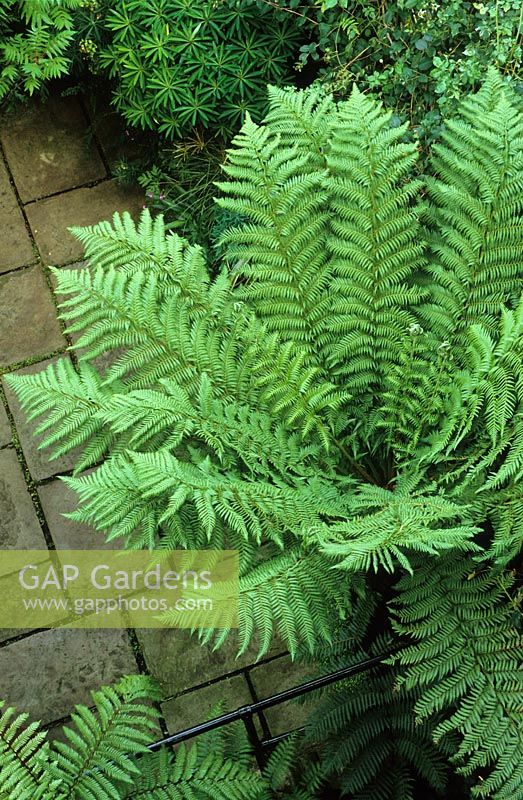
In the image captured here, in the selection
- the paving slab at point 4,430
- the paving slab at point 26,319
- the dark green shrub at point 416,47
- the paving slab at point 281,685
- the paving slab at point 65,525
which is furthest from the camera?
the paving slab at point 26,319

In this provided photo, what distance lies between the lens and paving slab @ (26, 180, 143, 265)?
3.60 metres

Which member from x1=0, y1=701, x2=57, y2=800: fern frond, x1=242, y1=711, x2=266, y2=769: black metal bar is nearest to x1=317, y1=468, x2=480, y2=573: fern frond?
x1=242, y1=711, x2=266, y2=769: black metal bar

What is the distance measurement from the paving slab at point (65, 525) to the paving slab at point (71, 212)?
107 cm

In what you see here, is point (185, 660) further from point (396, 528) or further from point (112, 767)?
point (396, 528)

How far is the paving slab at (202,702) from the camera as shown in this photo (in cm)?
298

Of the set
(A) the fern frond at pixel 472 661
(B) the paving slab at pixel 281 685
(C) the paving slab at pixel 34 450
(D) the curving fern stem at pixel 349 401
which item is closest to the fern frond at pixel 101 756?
(D) the curving fern stem at pixel 349 401

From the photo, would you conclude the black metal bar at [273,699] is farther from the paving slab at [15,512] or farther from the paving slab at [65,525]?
the paving slab at [15,512]

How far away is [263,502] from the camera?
1.88 m

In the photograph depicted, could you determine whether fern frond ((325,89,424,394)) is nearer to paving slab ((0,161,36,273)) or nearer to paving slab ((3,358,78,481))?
paving slab ((3,358,78,481))

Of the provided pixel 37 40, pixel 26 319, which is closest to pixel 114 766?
pixel 26 319

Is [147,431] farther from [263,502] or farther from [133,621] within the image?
[133,621]

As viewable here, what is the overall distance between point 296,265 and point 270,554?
0.81 m

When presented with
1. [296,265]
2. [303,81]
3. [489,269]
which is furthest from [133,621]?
[303,81]

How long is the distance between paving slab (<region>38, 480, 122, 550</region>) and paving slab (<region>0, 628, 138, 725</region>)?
34cm
